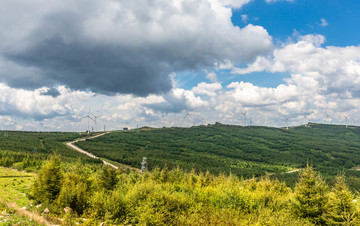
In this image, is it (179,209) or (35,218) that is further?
(179,209)

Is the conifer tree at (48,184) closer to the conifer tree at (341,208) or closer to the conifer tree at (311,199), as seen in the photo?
the conifer tree at (311,199)

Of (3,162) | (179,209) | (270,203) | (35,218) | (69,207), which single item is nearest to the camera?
(35,218)

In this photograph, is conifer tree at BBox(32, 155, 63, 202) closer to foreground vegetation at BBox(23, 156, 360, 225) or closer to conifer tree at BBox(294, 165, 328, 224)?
foreground vegetation at BBox(23, 156, 360, 225)

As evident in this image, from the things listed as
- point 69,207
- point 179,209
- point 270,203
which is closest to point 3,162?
point 69,207

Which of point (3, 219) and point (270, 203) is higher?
point (3, 219)

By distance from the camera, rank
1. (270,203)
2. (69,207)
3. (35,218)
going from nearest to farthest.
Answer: (35,218) < (69,207) < (270,203)

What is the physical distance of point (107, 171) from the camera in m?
53.3

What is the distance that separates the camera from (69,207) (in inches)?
1588

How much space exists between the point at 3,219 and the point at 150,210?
18230 mm

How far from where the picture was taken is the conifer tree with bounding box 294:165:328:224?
1472 inches

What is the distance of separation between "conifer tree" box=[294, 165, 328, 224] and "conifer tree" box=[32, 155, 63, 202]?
4687cm

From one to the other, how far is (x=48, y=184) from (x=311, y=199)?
50065 millimetres

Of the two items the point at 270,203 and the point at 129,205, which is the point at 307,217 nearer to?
the point at 270,203

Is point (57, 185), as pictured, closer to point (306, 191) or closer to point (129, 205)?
point (129, 205)
